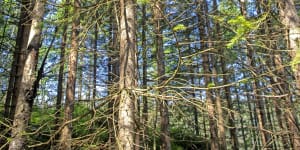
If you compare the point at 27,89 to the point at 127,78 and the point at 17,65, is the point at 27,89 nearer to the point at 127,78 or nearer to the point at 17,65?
the point at 127,78

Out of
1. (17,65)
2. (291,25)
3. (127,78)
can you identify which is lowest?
(127,78)

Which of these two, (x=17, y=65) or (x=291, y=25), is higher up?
(x=291, y=25)

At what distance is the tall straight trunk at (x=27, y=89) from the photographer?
4.11 metres

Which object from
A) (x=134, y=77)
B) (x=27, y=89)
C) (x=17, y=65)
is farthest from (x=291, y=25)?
(x=17, y=65)

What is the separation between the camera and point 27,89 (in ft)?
14.1

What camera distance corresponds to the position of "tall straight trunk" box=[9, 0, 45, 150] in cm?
411

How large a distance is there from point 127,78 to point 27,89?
226 cm

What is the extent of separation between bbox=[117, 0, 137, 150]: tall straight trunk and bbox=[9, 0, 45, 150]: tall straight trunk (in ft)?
5.21

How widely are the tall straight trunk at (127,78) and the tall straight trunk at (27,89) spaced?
1.59 metres

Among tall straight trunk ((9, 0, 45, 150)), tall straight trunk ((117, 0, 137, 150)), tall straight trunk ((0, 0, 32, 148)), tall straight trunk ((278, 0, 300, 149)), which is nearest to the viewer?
tall straight trunk ((117, 0, 137, 150))

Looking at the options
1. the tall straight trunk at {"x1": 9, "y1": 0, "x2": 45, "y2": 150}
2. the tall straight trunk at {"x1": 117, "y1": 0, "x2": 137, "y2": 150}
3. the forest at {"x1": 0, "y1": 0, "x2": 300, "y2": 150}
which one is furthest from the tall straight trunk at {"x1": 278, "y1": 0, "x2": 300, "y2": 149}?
the tall straight trunk at {"x1": 9, "y1": 0, "x2": 45, "y2": 150}

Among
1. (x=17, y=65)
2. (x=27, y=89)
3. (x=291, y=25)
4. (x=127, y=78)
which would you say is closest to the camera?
(x=127, y=78)

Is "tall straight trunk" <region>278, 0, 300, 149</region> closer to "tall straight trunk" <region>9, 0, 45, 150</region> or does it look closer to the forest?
the forest

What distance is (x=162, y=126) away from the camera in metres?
7.86
